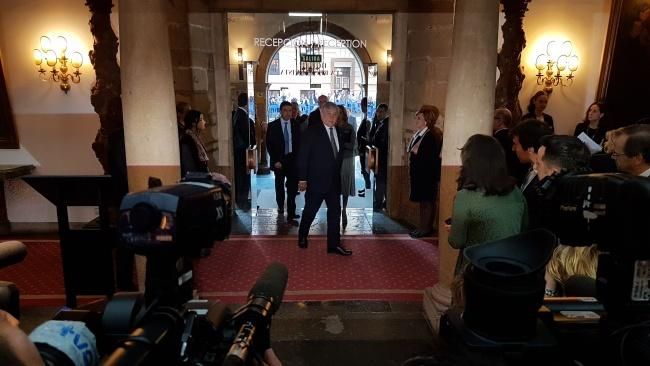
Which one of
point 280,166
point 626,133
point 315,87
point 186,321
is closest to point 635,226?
point 186,321

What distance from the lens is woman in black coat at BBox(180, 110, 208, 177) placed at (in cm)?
429

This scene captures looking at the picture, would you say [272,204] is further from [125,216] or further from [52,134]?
[125,216]

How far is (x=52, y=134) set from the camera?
6.23 m

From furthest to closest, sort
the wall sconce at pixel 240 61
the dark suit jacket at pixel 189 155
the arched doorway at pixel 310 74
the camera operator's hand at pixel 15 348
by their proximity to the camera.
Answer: the arched doorway at pixel 310 74 → the wall sconce at pixel 240 61 → the dark suit jacket at pixel 189 155 → the camera operator's hand at pixel 15 348

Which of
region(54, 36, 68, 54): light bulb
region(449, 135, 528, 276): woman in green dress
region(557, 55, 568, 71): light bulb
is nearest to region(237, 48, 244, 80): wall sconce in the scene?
region(54, 36, 68, 54): light bulb

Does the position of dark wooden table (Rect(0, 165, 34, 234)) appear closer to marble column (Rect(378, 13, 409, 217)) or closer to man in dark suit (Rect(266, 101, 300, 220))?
man in dark suit (Rect(266, 101, 300, 220))

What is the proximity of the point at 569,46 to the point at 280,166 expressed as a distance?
167 inches

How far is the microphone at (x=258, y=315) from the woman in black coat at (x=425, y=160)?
14.5 feet

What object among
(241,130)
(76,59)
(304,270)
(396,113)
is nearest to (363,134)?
(396,113)

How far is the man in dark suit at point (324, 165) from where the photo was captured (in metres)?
4.79

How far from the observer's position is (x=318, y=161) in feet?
15.7

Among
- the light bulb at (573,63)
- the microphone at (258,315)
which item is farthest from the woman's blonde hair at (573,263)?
the light bulb at (573,63)

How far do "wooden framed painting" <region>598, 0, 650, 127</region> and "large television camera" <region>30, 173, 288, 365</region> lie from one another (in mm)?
5967

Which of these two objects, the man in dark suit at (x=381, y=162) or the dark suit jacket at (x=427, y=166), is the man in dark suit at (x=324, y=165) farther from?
the man in dark suit at (x=381, y=162)
